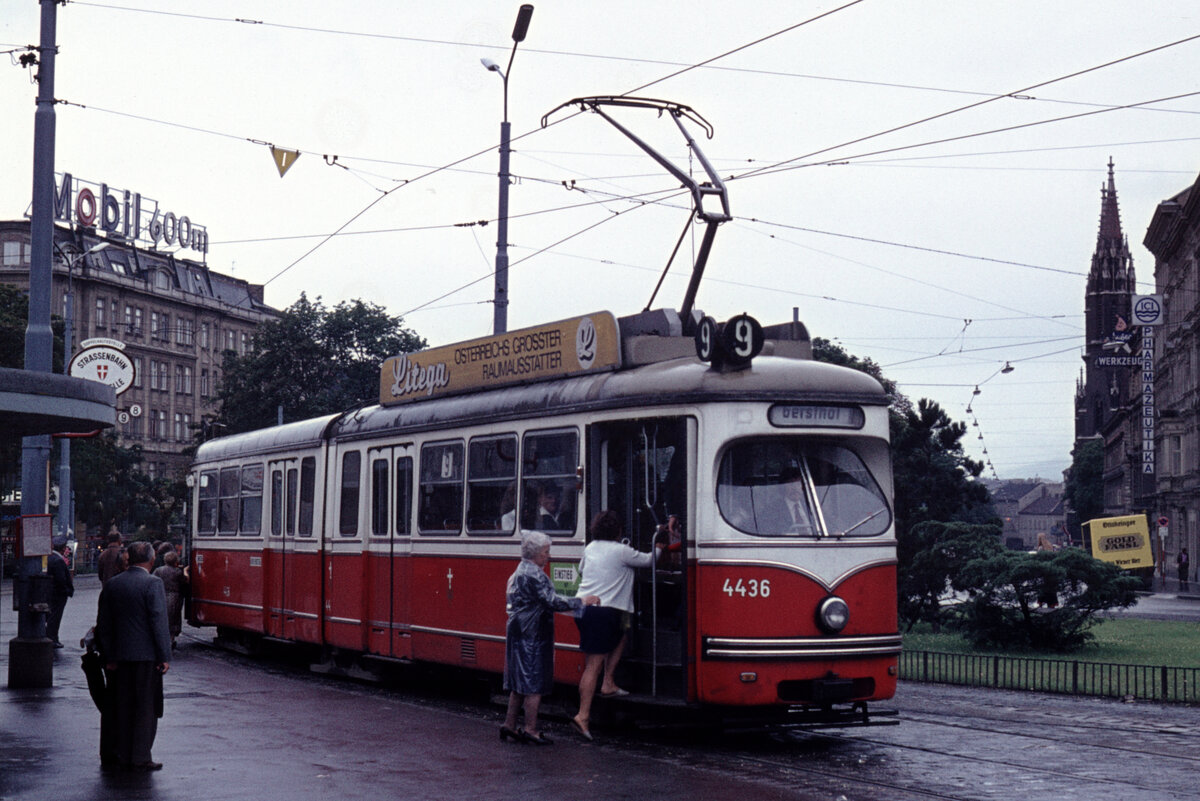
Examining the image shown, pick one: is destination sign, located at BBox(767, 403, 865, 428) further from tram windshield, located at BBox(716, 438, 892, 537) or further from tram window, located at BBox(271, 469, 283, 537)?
tram window, located at BBox(271, 469, 283, 537)

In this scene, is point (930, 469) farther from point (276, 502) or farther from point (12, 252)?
point (12, 252)

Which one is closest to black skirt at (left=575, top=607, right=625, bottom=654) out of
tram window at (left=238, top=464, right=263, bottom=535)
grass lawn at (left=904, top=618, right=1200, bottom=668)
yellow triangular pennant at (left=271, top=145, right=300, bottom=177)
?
tram window at (left=238, top=464, right=263, bottom=535)

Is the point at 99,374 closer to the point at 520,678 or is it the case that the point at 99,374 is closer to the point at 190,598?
the point at 190,598

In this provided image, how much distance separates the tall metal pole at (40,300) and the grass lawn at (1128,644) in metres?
12.3

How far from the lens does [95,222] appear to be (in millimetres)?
79562

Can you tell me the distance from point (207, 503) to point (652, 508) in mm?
12910

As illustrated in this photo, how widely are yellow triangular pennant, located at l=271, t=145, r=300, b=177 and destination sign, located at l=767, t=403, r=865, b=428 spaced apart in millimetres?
12149

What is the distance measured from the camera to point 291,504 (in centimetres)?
2008

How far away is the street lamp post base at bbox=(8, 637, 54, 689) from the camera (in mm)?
16734

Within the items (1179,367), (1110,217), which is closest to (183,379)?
(1179,367)

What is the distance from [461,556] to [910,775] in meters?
5.82

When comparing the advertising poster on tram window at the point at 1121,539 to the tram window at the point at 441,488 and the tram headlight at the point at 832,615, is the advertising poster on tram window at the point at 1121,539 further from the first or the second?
the tram headlight at the point at 832,615

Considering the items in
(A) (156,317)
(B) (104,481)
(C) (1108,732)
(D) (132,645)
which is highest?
(A) (156,317)

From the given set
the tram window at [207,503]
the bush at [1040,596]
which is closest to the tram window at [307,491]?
the tram window at [207,503]
